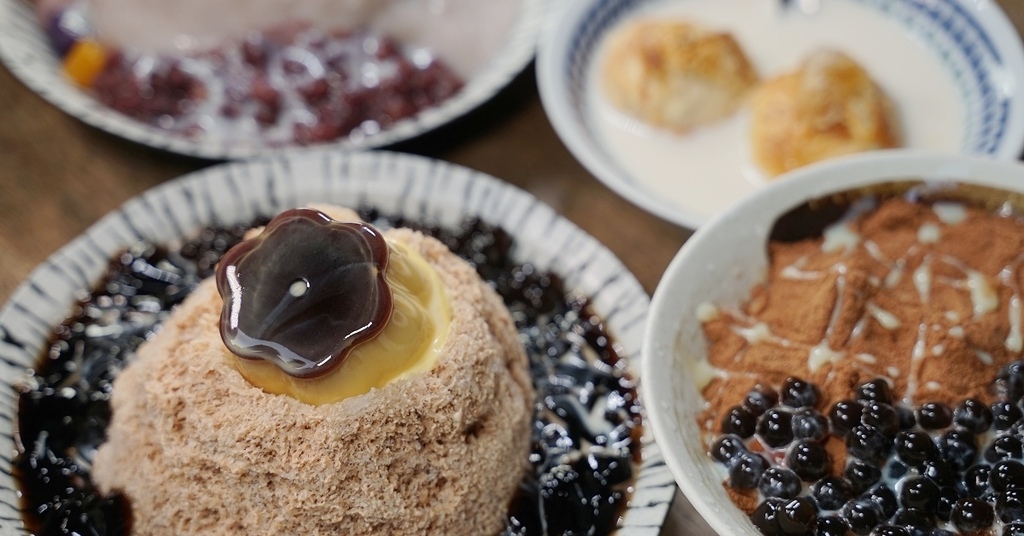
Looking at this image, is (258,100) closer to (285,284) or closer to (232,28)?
(232,28)

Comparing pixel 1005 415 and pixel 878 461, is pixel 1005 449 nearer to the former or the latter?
pixel 1005 415

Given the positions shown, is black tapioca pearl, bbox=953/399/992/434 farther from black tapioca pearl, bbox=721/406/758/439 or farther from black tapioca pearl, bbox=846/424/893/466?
black tapioca pearl, bbox=721/406/758/439

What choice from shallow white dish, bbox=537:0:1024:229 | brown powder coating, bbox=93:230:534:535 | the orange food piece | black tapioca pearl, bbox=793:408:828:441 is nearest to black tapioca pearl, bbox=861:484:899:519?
Result: black tapioca pearl, bbox=793:408:828:441

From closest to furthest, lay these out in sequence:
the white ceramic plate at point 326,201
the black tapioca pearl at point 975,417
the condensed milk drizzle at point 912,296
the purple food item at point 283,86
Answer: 1. the black tapioca pearl at point 975,417
2. the condensed milk drizzle at point 912,296
3. the white ceramic plate at point 326,201
4. the purple food item at point 283,86

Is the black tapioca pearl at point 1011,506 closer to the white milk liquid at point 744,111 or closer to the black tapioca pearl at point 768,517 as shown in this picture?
the black tapioca pearl at point 768,517

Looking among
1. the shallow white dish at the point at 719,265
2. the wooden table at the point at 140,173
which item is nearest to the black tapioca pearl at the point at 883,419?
the shallow white dish at the point at 719,265

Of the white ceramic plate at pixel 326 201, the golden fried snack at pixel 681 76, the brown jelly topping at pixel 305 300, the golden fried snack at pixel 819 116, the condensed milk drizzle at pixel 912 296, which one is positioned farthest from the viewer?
the golden fried snack at pixel 681 76

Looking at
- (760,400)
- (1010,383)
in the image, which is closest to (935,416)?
(1010,383)
